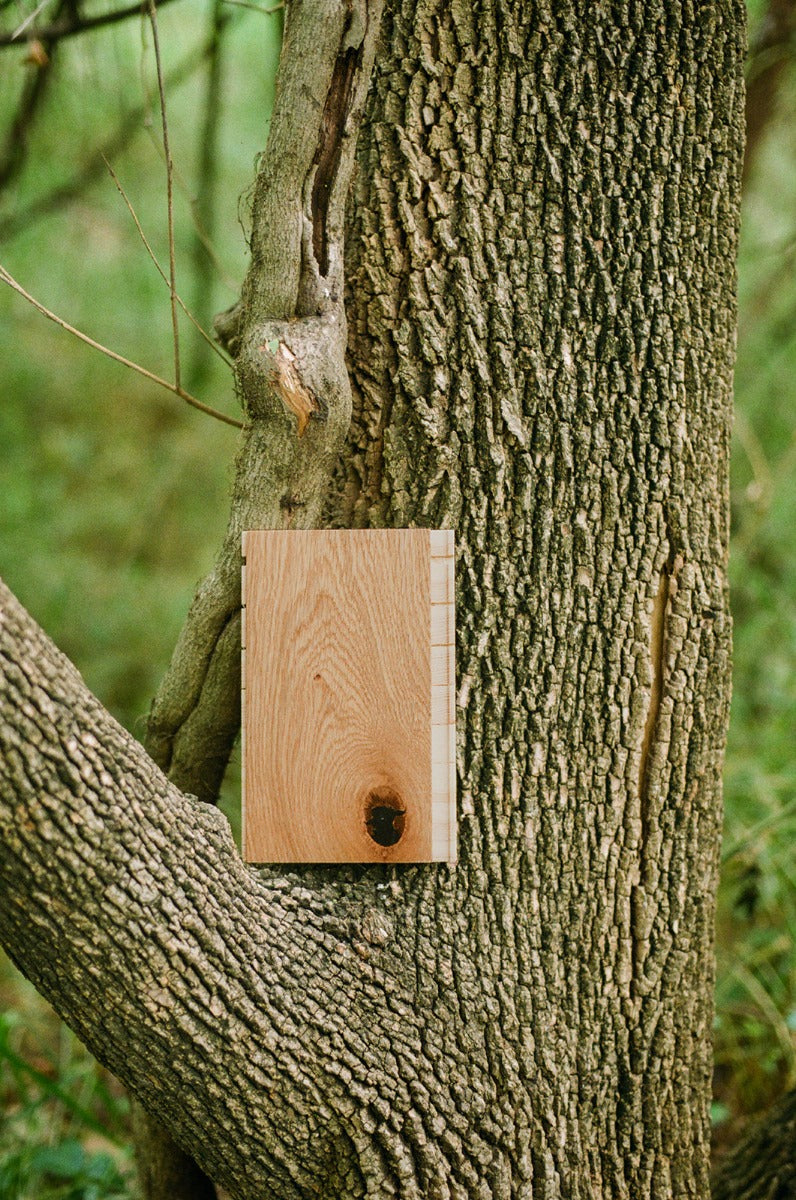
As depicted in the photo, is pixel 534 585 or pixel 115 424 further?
pixel 115 424

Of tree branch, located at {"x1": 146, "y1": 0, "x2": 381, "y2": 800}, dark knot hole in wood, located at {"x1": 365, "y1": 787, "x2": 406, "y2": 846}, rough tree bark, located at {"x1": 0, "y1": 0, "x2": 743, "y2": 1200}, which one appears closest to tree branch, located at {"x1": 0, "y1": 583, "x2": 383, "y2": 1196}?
rough tree bark, located at {"x1": 0, "y1": 0, "x2": 743, "y2": 1200}

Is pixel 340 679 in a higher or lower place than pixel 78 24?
lower

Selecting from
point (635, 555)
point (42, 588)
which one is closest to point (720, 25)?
point (635, 555)

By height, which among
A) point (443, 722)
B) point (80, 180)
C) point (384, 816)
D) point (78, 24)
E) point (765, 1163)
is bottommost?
point (765, 1163)

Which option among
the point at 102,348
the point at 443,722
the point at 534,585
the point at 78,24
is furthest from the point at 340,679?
the point at 78,24

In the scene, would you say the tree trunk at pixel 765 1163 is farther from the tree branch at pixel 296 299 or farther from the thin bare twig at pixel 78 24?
the thin bare twig at pixel 78 24

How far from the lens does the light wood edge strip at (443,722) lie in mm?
1185

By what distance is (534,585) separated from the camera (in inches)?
48.0

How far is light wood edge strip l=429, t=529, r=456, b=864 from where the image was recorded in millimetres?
A: 1185

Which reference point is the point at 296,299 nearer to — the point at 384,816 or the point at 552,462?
the point at 552,462

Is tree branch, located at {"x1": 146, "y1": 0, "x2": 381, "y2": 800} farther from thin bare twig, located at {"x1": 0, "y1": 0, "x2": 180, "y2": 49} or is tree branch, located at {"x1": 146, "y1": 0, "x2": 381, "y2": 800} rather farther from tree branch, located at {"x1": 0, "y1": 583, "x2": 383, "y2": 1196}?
thin bare twig, located at {"x1": 0, "y1": 0, "x2": 180, "y2": 49}

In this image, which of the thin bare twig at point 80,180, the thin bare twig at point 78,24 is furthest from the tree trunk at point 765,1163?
the thin bare twig at point 80,180

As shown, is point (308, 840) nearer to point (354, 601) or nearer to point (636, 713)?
point (354, 601)

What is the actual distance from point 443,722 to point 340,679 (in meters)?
0.14
